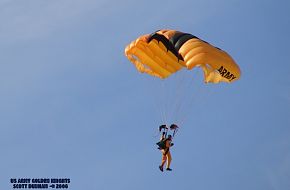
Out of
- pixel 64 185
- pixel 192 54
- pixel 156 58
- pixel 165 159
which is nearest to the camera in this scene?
pixel 192 54

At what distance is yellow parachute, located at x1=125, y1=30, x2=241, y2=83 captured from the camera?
117ft

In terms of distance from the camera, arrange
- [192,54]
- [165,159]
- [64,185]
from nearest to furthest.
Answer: [192,54], [165,159], [64,185]

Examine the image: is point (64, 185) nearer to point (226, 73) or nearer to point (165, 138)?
point (165, 138)

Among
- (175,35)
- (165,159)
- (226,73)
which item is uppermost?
(175,35)

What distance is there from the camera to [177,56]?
39.8 metres

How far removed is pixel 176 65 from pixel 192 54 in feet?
16.4

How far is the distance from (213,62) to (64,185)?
57.2 ft

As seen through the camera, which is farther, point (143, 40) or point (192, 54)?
point (143, 40)

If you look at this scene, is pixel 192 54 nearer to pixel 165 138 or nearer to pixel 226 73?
pixel 226 73

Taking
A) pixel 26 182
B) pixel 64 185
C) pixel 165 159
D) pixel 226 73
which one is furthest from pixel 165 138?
pixel 26 182

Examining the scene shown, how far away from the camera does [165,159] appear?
124 ft

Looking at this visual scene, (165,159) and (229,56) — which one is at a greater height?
(229,56)

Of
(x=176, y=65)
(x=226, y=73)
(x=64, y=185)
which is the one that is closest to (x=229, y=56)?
(x=226, y=73)

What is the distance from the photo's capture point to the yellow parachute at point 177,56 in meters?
35.6
